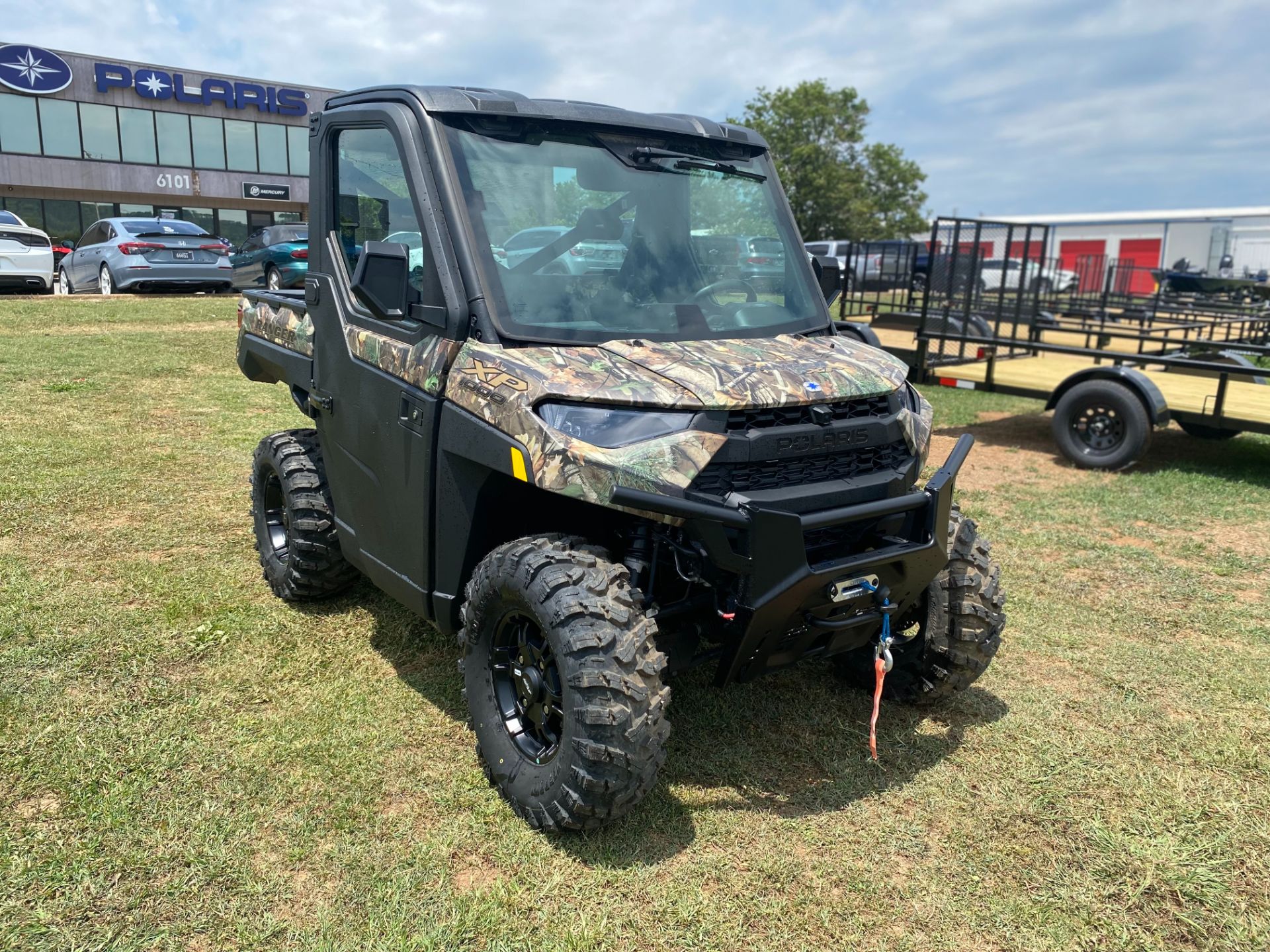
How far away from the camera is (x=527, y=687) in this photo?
3.35 m

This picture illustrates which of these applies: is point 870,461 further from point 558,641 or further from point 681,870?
point 681,870

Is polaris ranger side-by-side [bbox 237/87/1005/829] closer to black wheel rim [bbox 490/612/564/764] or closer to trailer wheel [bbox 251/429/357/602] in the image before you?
black wheel rim [bbox 490/612/564/764]

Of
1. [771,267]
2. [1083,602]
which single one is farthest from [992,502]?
[771,267]

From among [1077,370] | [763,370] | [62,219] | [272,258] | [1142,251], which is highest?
[1142,251]

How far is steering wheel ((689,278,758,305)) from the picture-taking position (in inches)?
147

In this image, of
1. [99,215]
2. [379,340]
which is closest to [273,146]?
[99,215]

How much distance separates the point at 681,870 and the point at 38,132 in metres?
42.4

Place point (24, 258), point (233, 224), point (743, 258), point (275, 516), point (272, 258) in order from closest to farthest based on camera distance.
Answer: point (743, 258) < point (275, 516) < point (24, 258) < point (272, 258) < point (233, 224)

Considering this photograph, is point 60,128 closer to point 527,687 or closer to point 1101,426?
point 1101,426

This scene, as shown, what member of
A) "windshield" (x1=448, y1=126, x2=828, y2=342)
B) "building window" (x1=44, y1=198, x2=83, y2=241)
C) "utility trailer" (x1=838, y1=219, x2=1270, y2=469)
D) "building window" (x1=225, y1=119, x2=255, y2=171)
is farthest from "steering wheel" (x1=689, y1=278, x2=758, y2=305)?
"building window" (x1=225, y1=119, x2=255, y2=171)

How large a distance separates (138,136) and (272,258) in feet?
85.8

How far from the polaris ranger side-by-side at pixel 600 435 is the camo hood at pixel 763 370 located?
1cm

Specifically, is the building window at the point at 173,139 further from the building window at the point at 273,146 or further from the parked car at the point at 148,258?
the parked car at the point at 148,258

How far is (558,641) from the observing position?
2.97m
